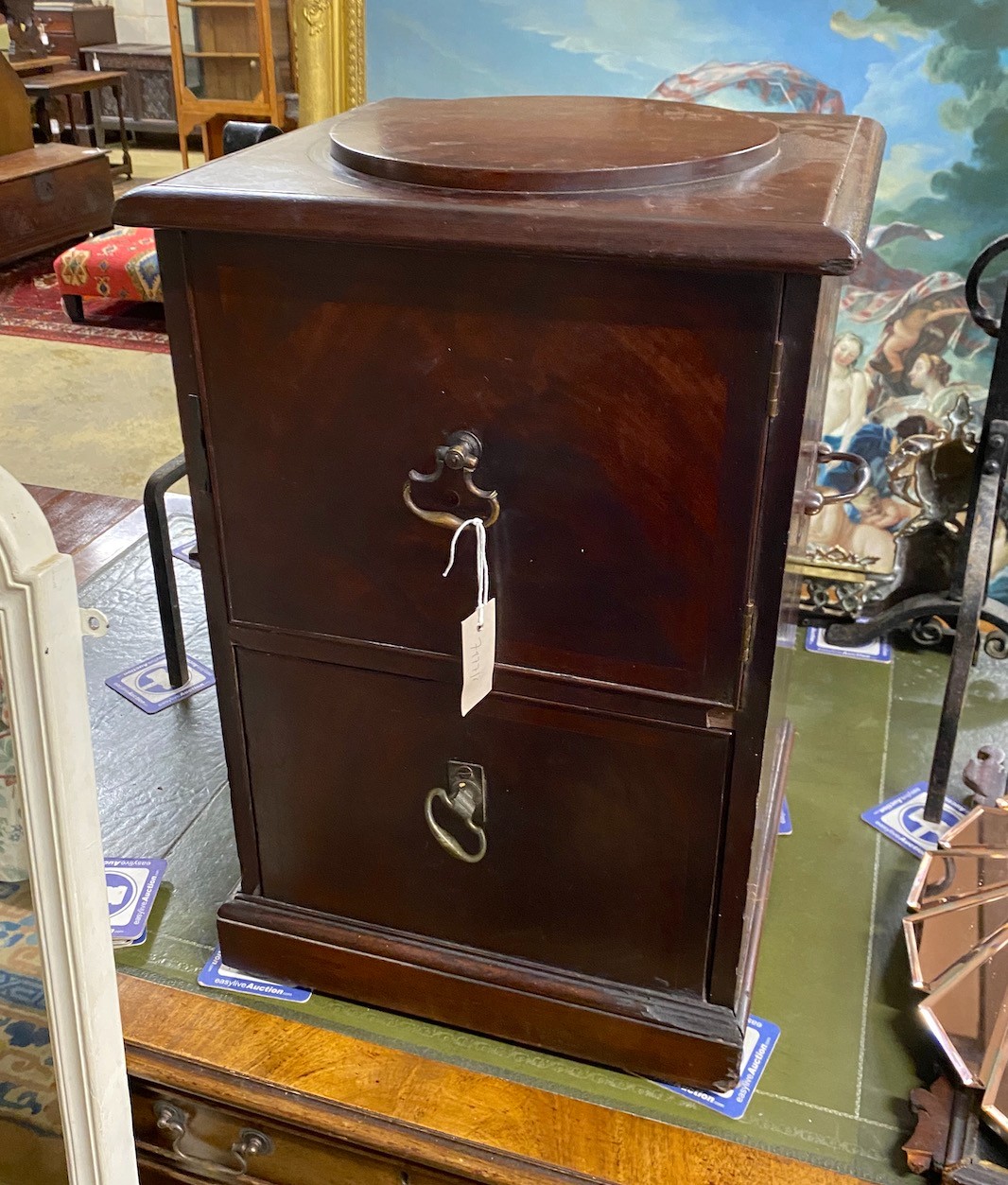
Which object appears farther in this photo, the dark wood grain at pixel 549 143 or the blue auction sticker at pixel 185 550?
the blue auction sticker at pixel 185 550

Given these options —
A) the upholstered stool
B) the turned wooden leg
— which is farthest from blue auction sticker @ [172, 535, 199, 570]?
the turned wooden leg

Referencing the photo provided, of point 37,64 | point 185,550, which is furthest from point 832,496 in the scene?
point 37,64

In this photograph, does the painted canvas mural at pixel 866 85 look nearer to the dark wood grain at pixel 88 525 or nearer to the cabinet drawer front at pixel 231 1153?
the dark wood grain at pixel 88 525

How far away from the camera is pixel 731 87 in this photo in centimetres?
158

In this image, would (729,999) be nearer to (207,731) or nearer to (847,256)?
(847,256)

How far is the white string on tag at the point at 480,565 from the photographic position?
860mm

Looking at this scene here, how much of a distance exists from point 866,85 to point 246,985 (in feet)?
4.47

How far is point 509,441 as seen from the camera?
840 mm

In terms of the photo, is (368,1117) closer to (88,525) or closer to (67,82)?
(88,525)

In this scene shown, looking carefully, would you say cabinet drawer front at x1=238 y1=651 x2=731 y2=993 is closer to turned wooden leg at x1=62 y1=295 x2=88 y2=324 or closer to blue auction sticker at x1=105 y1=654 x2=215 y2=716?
blue auction sticker at x1=105 y1=654 x2=215 y2=716

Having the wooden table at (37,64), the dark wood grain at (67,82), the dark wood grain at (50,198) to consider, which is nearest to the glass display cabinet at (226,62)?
the dark wood grain at (50,198)

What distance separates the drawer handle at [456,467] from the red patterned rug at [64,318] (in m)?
3.16

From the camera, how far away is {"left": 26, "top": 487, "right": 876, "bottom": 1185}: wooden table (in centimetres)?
96

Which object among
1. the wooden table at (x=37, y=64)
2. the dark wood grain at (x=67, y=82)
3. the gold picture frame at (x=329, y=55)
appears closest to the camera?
the gold picture frame at (x=329, y=55)
